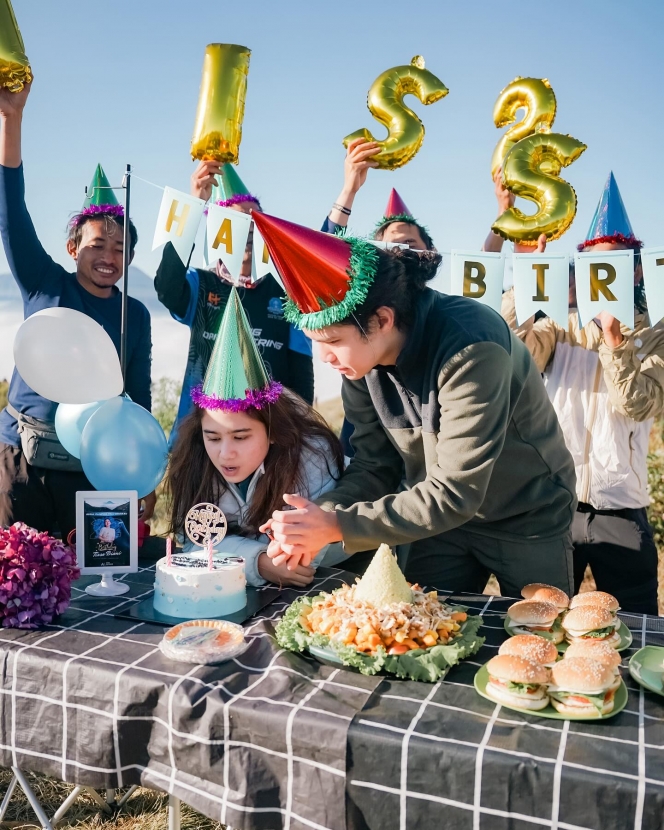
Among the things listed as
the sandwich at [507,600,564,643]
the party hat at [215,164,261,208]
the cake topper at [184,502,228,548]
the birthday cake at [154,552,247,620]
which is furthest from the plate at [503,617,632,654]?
the party hat at [215,164,261,208]

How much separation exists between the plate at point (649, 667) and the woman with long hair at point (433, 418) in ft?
1.78

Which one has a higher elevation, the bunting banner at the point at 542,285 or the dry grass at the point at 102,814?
the bunting banner at the point at 542,285

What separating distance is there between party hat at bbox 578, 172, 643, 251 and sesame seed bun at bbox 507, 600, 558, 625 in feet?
6.37

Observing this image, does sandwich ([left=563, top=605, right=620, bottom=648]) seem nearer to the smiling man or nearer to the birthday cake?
the birthday cake

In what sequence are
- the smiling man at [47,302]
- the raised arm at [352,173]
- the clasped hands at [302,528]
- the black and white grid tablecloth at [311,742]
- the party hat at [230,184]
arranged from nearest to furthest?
the black and white grid tablecloth at [311,742] < the clasped hands at [302,528] < the smiling man at [47,302] < the raised arm at [352,173] < the party hat at [230,184]

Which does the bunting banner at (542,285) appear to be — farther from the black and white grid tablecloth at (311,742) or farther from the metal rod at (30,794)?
the metal rod at (30,794)

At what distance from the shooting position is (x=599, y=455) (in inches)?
122

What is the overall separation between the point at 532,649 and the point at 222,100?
2.60 metres

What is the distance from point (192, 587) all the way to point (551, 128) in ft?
8.14

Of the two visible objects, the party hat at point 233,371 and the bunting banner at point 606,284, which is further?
the bunting banner at point 606,284

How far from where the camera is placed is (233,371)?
241 centimetres

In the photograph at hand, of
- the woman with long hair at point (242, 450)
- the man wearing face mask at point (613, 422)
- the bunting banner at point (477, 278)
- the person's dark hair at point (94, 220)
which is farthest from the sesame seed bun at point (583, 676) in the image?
the person's dark hair at point (94, 220)

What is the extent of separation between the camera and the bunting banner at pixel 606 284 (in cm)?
285

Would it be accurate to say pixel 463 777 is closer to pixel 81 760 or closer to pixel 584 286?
pixel 81 760
